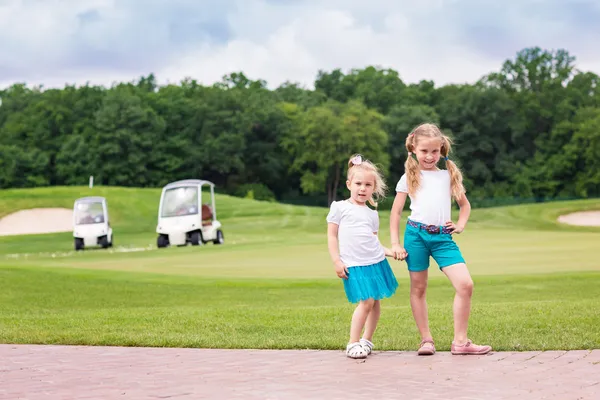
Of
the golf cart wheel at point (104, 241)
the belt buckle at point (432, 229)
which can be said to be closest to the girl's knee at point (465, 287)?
the belt buckle at point (432, 229)

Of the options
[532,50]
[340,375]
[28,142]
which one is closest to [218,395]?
[340,375]

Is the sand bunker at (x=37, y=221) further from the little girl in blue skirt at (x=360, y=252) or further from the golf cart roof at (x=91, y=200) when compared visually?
the little girl in blue skirt at (x=360, y=252)

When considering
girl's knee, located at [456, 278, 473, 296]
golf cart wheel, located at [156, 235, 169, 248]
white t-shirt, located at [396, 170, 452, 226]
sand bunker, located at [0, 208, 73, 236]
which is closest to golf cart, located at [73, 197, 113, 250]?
golf cart wheel, located at [156, 235, 169, 248]

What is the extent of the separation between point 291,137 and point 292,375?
77.6m

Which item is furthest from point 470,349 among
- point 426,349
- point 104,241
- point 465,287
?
point 104,241

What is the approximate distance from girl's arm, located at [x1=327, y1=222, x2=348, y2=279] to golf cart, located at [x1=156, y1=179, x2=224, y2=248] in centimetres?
2268

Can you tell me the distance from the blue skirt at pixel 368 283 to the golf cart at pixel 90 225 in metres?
25.7

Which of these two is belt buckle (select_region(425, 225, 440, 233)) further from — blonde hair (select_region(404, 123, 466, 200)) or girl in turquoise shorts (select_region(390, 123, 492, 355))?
blonde hair (select_region(404, 123, 466, 200))

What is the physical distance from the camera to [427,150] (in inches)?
293

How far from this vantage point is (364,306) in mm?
7367

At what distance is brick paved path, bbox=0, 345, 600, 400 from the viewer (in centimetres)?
579

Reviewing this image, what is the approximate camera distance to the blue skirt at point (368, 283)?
288 inches

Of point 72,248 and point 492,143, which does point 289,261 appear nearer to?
point 72,248

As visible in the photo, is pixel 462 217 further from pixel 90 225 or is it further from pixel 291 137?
pixel 291 137
